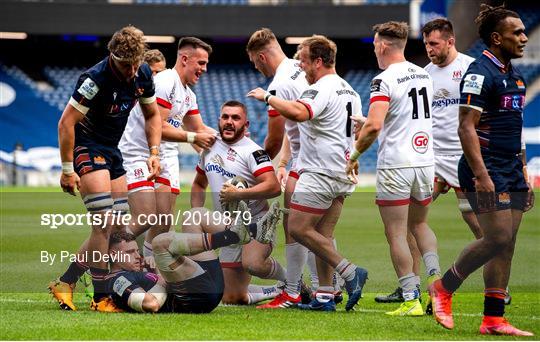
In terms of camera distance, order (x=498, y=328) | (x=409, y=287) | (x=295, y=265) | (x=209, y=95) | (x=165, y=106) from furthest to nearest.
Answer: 1. (x=209, y=95)
2. (x=165, y=106)
3. (x=295, y=265)
4. (x=409, y=287)
5. (x=498, y=328)

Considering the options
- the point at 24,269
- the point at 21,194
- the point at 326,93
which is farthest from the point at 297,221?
the point at 21,194

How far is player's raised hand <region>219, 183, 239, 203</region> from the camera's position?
7859 millimetres

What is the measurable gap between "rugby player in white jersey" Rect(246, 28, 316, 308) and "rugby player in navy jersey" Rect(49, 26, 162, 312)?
3.36ft

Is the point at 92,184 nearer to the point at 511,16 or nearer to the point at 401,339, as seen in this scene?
the point at 401,339

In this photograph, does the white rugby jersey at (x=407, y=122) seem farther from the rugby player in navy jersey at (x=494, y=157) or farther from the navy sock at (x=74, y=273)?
the navy sock at (x=74, y=273)

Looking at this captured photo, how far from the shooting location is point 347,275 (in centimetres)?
750

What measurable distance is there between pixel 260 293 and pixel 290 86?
5.74ft

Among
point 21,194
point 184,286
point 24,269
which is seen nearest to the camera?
point 184,286

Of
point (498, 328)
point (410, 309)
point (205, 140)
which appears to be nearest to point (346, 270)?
point (410, 309)

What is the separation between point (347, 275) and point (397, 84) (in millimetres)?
1517

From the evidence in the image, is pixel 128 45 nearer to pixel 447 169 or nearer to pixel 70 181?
pixel 70 181

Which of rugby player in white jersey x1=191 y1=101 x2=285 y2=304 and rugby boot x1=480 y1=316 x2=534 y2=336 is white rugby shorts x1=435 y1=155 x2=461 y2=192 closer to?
rugby player in white jersey x1=191 y1=101 x2=285 y2=304

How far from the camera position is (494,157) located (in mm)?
6625

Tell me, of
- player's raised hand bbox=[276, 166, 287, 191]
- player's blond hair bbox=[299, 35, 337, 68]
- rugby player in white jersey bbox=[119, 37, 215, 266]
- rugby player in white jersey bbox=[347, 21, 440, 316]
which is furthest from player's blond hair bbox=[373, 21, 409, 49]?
rugby player in white jersey bbox=[119, 37, 215, 266]
